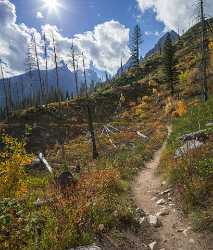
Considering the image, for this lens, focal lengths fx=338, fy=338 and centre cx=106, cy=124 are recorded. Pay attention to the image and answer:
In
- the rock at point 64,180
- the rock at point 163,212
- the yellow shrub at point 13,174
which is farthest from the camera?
the rock at point 64,180

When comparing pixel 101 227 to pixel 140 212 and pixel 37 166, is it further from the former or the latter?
pixel 37 166

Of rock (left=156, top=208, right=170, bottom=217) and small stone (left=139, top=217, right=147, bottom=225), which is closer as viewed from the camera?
small stone (left=139, top=217, right=147, bottom=225)

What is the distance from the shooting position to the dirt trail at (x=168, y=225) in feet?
28.3

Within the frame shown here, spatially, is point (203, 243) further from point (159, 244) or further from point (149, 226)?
point (149, 226)

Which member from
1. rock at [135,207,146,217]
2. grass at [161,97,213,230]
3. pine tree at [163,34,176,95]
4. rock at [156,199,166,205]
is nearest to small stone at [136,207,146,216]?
rock at [135,207,146,217]

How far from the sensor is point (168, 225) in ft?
32.3

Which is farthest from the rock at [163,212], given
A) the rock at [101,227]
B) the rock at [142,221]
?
the rock at [101,227]

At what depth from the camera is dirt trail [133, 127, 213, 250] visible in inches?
340

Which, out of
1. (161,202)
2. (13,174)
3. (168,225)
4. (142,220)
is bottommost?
(168,225)

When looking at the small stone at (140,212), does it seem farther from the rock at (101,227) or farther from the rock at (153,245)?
the rock at (101,227)

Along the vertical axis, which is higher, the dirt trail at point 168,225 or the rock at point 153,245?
the dirt trail at point 168,225

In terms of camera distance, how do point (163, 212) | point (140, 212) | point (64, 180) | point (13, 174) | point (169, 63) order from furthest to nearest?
point (169, 63) < point (64, 180) < point (13, 174) < point (140, 212) < point (163, 212)

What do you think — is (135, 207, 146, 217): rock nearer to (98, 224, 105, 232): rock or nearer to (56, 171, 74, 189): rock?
(98, 224, 105, 232): rock

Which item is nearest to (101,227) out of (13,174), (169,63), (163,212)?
(163,212)
